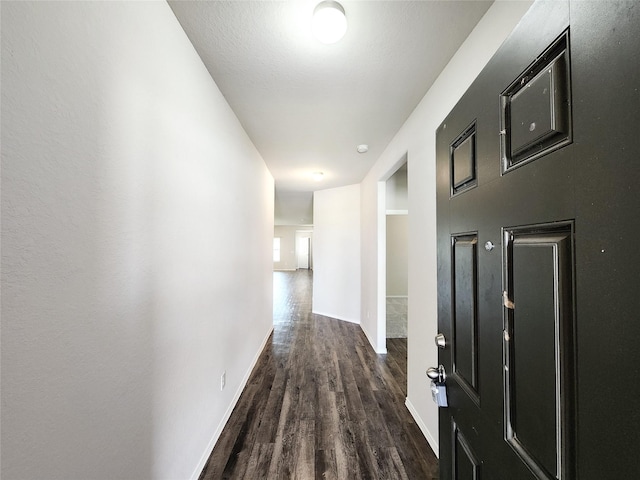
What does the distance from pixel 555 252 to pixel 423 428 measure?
193 centimetres

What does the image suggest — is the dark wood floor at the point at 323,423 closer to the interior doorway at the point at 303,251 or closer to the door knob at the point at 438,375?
the door knob at the point at 438,375

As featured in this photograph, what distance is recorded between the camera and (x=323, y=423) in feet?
6.31

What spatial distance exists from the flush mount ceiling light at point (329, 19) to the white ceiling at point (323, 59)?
81 millimetres

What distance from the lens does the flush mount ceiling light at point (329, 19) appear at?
110 cm

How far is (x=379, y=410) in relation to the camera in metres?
2.10

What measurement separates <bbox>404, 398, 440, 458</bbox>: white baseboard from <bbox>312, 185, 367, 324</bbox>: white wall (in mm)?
2435

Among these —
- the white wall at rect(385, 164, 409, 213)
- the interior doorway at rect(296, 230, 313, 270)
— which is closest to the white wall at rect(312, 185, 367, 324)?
the white wall at rect(385, 164, 409, 213)

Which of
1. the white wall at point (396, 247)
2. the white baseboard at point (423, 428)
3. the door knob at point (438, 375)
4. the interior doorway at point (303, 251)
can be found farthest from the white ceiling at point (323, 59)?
the interior doorway at point (303, 251)

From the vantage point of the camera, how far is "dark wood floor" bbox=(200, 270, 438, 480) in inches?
60.5

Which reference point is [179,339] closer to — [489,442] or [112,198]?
[112,198]

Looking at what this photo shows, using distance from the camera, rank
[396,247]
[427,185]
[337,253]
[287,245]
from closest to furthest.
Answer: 1. [427,185]
2. [337,253]
3. [396,247]
4. [287,245]

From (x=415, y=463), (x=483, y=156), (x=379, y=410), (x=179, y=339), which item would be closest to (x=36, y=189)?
(x=179, y=339)

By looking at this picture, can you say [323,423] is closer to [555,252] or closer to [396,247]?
[555,252]

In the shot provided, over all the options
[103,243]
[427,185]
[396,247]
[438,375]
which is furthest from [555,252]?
[396,247]
